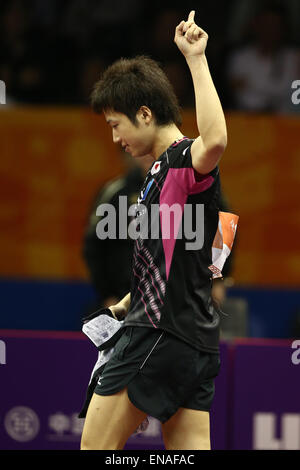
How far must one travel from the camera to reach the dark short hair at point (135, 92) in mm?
2781

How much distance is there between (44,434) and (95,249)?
1.28m

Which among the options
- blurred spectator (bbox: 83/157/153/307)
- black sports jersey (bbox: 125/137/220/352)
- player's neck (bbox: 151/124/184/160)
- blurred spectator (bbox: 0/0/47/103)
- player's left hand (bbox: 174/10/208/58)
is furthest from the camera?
blurred spectator (bbox: 0/0/47/103)

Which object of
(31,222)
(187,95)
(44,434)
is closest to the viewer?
(44,434)

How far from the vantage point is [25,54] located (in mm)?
6508

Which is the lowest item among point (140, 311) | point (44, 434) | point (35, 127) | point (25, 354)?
point (44, 434)

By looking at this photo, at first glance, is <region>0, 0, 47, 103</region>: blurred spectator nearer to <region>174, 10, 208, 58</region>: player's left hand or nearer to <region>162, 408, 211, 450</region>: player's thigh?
<region>174, 10, 208, 58</region>: player's left hand

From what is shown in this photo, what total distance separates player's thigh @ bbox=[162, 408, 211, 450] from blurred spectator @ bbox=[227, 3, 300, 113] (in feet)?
12.9

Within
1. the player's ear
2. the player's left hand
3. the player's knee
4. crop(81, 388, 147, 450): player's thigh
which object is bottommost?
the player's knee

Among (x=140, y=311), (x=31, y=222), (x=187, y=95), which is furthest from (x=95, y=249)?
(x=140, y=311)

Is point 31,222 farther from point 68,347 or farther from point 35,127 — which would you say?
point 68,347

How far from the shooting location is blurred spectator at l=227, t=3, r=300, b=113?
6398 mm

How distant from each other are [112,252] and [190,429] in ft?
7.77
